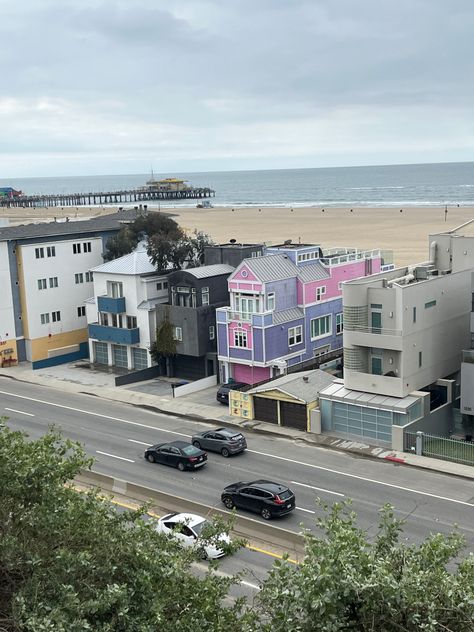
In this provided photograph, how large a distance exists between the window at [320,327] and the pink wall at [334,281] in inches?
53.7

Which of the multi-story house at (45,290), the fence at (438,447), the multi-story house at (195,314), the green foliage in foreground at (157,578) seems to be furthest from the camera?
the multi-story house at (45,290)

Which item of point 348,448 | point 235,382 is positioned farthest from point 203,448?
point 235,382

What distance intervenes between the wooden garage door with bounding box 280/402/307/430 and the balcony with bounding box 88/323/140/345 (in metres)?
16.6

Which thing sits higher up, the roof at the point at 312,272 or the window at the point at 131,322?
the roof at the point at 312,272

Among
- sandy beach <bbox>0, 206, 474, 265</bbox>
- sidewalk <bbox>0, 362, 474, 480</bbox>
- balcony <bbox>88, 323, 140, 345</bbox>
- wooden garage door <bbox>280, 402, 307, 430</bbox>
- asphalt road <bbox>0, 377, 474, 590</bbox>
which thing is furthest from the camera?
sandy beach <bbox>0, 206, 474, 265</bbox>

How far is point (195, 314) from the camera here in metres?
52.2

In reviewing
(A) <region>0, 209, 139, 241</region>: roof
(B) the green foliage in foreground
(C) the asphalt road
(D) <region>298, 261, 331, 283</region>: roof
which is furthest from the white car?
(A) <region>0, 209, 139, 241</region>: roof

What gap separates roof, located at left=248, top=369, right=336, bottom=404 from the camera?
140 ft

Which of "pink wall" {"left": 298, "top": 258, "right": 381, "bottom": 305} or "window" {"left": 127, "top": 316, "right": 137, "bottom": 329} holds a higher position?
"pink wall" {"left": 298, "top": 258, "right": 381, "bottom": 305}

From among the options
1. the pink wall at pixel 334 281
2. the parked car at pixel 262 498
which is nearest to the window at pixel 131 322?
the pink wall at pixel 334 281

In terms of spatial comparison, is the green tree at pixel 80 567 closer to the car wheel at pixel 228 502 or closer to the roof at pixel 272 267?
the car wheel at pixel 228 502

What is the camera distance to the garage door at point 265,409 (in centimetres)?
4328

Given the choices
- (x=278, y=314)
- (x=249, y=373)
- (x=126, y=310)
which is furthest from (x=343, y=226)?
(x=249, y=373)

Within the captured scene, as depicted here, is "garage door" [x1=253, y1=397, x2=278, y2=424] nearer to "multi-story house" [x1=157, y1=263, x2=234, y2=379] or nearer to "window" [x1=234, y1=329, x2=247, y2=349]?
"window" [x1=234, y1=329, x2=247, y2=349]
